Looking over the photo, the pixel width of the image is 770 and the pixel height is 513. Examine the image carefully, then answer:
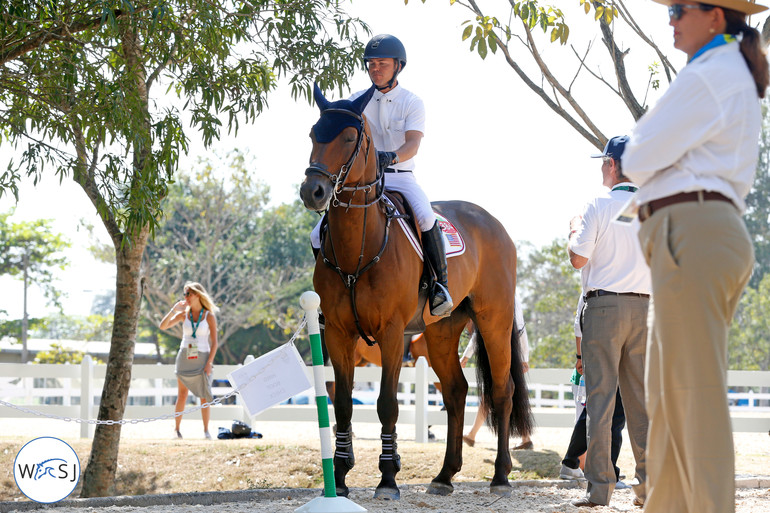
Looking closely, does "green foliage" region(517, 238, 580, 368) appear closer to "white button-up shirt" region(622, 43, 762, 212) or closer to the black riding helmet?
the black riding helmet

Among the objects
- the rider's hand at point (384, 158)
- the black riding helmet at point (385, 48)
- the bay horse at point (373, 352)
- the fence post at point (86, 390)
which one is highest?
the black riding helmet at point (385, 48)

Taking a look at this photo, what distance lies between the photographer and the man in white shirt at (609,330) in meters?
5.91

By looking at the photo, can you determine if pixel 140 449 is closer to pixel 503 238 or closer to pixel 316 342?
pixel 503 238

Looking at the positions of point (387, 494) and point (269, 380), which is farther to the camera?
point (387, 494)

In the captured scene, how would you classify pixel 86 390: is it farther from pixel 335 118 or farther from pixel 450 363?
pixel 335 118

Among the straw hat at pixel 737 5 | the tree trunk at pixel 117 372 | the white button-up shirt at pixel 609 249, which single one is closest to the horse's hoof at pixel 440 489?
the white button-up shirt at pixel 609 249

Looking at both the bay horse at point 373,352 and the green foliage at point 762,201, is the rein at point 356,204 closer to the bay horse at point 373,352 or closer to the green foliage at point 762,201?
the bay horse at point 373,352

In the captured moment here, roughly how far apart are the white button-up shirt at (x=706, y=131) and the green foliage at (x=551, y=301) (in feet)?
88.0

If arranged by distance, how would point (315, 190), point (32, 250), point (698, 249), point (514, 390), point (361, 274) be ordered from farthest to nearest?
point (32, 250)
point (514, 390)
point (361, 274)
point (315, 190)
point (698, 249)

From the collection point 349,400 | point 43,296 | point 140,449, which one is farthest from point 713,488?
point 43,296

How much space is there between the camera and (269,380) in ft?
18.6

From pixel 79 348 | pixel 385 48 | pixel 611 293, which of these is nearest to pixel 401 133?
pixel 385 48

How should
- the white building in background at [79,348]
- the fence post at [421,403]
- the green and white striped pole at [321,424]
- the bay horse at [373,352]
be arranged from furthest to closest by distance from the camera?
the white building in background at [79,348] → the fence post at [421,403] → the bay horse at [373,352] → the green and white striped pole at [321,424]

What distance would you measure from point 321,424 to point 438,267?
2.10m
